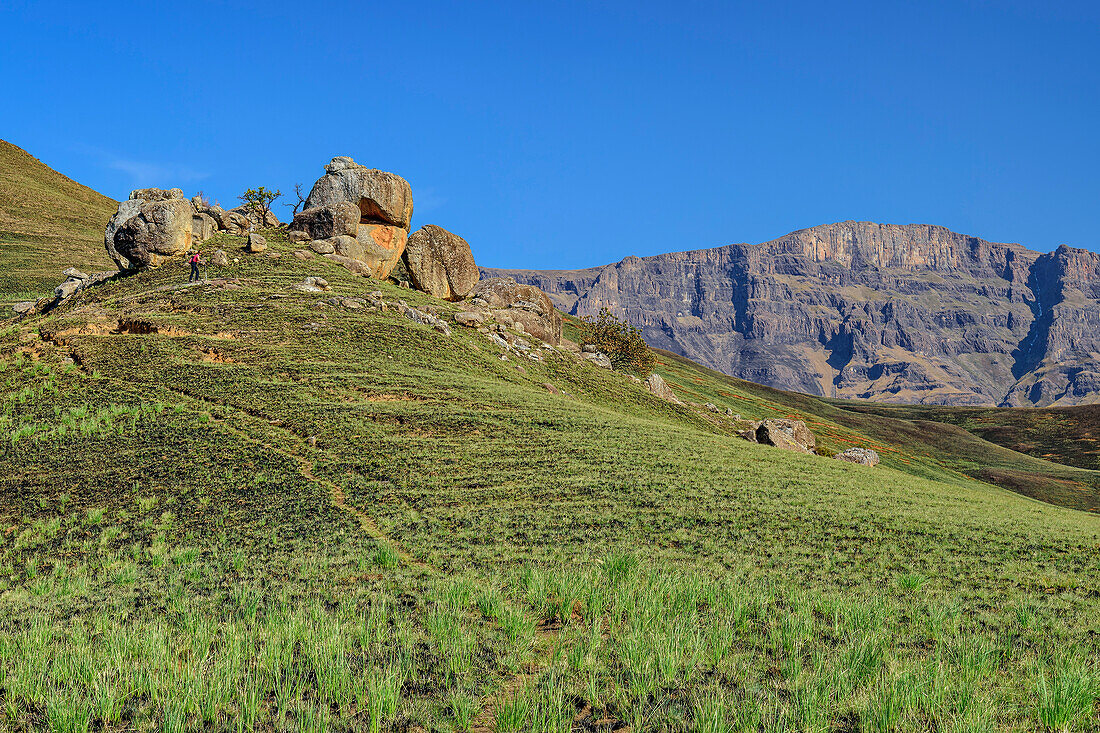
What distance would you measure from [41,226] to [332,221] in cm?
5411

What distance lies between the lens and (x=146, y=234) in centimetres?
5044

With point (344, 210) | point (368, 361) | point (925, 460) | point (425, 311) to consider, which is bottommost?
point (925, 460)

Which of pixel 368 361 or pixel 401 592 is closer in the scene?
pixel 401 592

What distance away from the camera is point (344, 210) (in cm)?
6016

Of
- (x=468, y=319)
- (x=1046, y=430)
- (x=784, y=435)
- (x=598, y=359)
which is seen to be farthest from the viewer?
(x=1046, y=430)

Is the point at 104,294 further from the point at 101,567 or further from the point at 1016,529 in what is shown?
the point at 1016,529

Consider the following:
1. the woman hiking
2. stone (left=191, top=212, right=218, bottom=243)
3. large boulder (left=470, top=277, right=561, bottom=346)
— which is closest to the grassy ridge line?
large boulder (left=470, top=277, right=561, bottom=346)

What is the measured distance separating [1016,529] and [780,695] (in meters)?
16.7

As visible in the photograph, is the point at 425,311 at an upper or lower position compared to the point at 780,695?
upper

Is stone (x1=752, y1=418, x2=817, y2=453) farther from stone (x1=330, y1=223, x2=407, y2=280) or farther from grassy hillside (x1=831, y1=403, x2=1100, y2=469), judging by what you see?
grassy hillside (x1=831, y1=403, x2=1100, y2=469)

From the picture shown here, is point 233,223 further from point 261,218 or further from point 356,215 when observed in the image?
point 356,215

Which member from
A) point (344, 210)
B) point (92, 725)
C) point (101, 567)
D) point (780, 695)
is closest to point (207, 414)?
point (101, 567)

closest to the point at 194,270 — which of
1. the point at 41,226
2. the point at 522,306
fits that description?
the point at 522,306

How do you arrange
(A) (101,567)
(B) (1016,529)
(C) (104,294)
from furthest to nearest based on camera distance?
(C) (104,294) → (B) (1016,529) → (A) (101,567)
